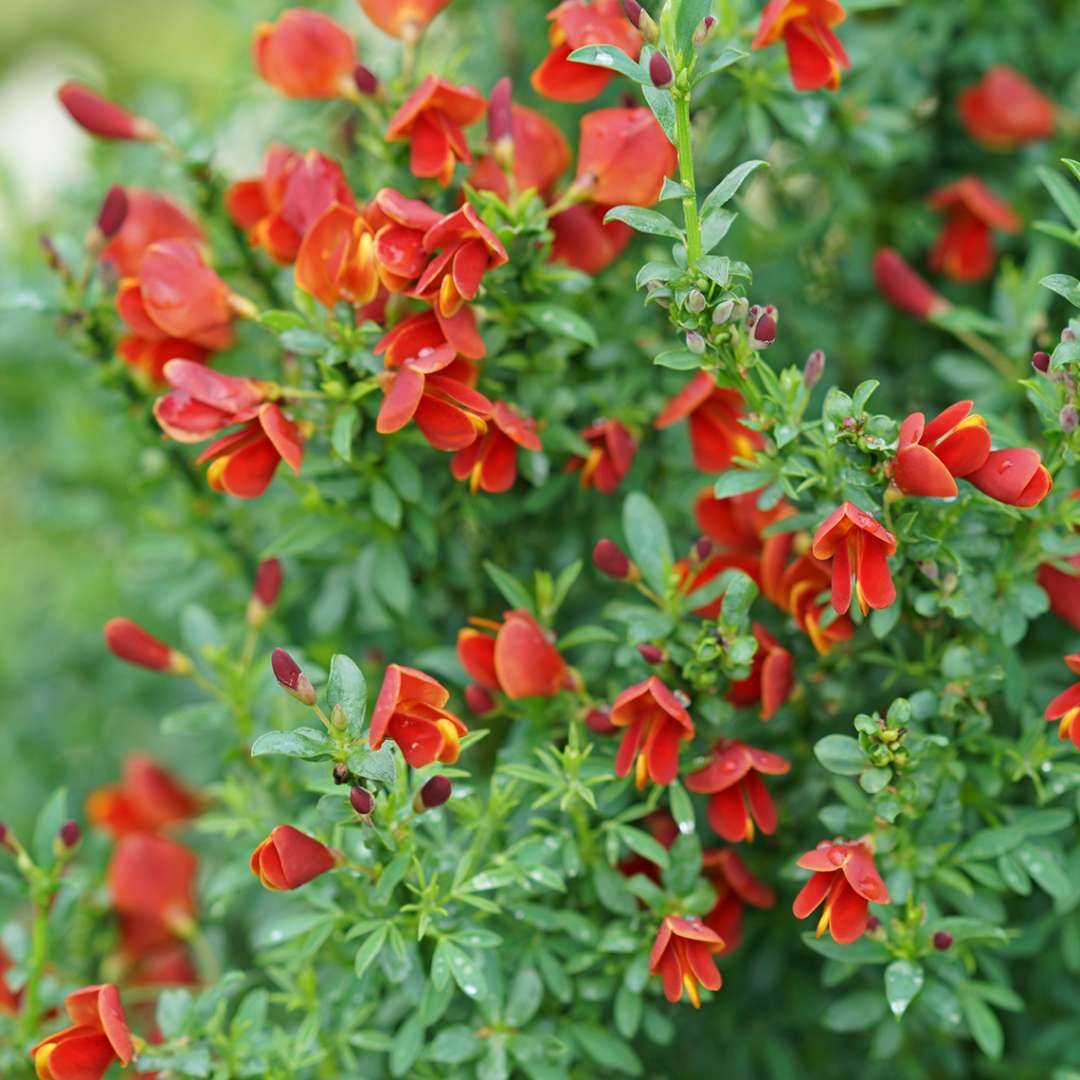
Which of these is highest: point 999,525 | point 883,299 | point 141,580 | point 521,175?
point 521,175

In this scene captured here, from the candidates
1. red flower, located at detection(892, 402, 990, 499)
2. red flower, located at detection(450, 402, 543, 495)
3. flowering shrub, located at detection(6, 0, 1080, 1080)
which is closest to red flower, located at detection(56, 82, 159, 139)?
flowering shrub, located at detection(6, 0, 1080, 1080)

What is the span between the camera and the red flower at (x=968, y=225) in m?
1.49

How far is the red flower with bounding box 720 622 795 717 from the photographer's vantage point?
1114mm

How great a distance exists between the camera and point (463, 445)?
3.54ft

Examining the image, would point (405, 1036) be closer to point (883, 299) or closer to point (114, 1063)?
point (114, 1063)

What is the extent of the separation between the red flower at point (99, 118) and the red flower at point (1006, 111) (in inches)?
36.1

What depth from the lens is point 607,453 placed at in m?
1.21

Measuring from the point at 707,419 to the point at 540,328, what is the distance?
0.56 feet

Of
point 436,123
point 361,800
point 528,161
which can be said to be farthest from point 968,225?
point 361,800

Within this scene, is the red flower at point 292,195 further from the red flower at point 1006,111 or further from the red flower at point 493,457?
the red flower at point 1006,111

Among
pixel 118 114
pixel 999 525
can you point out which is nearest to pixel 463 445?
pixel 999 525

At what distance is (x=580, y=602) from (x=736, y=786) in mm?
368

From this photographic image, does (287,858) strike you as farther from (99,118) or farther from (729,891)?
(99,118)

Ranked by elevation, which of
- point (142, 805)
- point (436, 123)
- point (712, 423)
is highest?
point (436, 123)
